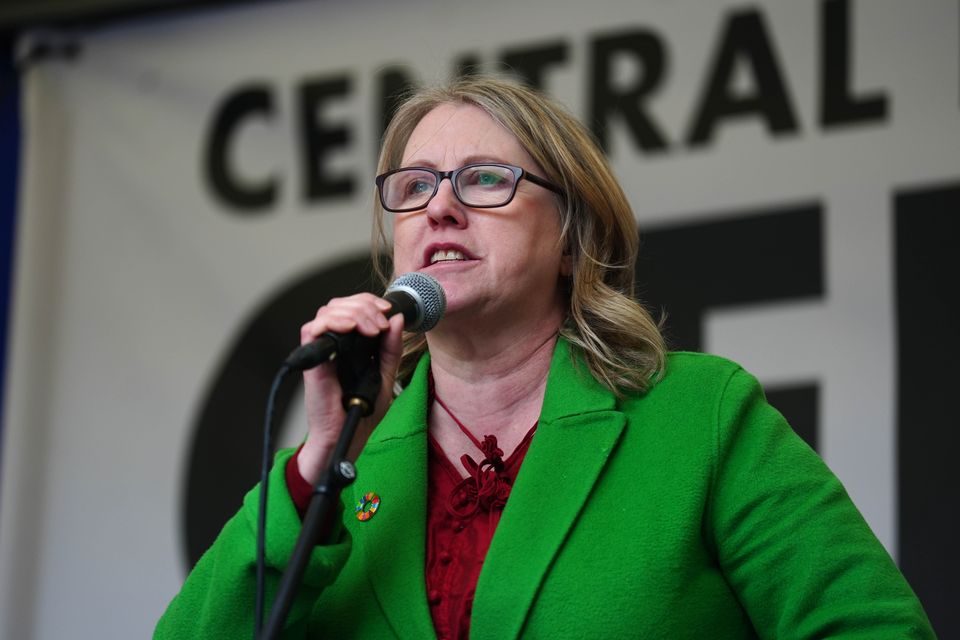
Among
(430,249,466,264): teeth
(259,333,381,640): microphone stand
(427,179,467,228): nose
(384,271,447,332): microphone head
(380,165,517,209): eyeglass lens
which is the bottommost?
(259,333,381,640): microphone stand

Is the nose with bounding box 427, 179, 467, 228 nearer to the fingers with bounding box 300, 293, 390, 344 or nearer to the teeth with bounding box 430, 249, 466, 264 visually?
the teeth with bounding box 430, 249, 466, 264

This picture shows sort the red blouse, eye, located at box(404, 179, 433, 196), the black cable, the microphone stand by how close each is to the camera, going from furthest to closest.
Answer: eye, located at box(404, 179, 433, 196)
the red blouse
the black cable
the microphone stand

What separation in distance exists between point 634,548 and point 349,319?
558 mm

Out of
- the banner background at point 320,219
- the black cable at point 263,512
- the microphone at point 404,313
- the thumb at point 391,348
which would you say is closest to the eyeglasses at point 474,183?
the microphone at point 404,313

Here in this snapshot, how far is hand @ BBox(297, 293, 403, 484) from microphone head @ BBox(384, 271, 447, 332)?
9cm

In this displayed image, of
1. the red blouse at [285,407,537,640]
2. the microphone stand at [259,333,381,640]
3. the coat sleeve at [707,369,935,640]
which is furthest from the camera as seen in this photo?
the red blouse at [285,407,537,640]

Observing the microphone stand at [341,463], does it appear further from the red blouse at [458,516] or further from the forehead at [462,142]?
the forehead at [462,142]

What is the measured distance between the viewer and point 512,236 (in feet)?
7.05

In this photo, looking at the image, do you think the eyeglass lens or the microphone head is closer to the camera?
the microphone head

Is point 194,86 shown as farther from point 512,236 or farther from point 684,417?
point 684,417

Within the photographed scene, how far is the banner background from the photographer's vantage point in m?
3.14

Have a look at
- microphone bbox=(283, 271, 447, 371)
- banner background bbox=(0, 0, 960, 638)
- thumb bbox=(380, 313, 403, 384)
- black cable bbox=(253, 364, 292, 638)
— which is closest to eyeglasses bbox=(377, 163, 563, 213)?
microphone bbox=(283, 271, 447, 371)

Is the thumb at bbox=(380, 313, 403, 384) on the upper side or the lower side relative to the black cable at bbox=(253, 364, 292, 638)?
upper

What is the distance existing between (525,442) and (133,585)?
6.70ft
